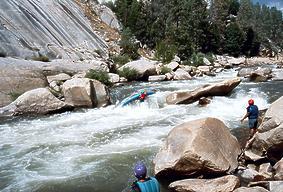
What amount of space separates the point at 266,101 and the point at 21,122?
11.7m

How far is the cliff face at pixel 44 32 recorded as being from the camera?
2391 cm

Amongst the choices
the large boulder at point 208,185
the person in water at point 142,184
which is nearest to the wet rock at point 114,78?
the large boulder at point 208,185

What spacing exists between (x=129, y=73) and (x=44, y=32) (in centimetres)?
785

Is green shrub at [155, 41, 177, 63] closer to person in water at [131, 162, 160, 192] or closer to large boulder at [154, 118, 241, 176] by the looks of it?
large boulder at [154, 118, 241, 176]

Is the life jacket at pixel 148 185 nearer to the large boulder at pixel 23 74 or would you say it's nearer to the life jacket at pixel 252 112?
the life jacket at pixel 252 112

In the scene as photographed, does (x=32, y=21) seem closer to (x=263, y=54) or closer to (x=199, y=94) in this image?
(x=199, y=94)

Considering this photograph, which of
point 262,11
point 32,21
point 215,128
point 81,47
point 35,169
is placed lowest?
point 35,169

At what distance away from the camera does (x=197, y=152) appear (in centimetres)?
819

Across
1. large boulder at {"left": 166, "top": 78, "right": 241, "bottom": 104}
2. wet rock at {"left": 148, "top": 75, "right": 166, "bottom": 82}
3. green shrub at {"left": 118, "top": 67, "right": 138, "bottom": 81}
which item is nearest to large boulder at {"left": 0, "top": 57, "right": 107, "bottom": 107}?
green shrub at {"left": 118, "top": 67, "right": 138, "bottom": 81}

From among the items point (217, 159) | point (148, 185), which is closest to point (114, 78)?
point (217, 159)

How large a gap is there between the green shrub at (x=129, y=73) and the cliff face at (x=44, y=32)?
14.6ft

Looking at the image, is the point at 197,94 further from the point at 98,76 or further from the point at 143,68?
the point at 143,68

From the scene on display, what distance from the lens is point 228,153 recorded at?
886 centimetres

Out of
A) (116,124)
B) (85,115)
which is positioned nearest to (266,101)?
(116,124)
